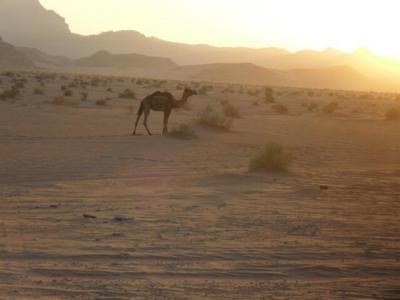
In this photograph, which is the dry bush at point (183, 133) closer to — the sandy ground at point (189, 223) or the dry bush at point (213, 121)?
the sandy ground at point (189, 223)

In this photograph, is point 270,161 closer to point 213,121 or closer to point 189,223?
point 189,223

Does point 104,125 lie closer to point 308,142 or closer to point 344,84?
point 308,142

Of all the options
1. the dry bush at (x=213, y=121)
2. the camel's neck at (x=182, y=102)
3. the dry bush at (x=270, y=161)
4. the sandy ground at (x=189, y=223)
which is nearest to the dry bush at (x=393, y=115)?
the dry bush at (x=213, y=121)

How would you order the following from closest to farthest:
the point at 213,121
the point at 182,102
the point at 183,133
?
the point at 183,133
the point at 182,102
the point at 213,121

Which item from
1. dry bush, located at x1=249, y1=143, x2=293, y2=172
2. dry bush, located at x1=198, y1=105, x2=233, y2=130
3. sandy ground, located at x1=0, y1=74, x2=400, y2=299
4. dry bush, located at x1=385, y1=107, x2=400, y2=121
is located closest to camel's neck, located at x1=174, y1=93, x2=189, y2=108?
dry bush, located at x1=198, y1=105, x2=233, y2=130

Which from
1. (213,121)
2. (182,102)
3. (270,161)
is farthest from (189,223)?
(213,121)

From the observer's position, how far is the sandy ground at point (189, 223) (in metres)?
6.63

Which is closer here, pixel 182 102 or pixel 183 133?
pixel 183 133

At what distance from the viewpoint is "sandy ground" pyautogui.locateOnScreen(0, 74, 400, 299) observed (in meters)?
6.63

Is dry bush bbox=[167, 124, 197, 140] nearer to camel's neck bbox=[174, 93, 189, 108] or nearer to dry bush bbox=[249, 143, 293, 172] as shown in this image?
camel's neck bbox=[174, 93, 189, 108]

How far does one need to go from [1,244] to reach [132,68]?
166712 mm

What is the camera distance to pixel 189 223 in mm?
9070

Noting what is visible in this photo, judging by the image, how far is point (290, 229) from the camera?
8.97m

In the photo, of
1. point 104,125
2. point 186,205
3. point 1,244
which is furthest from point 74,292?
point 104,125
